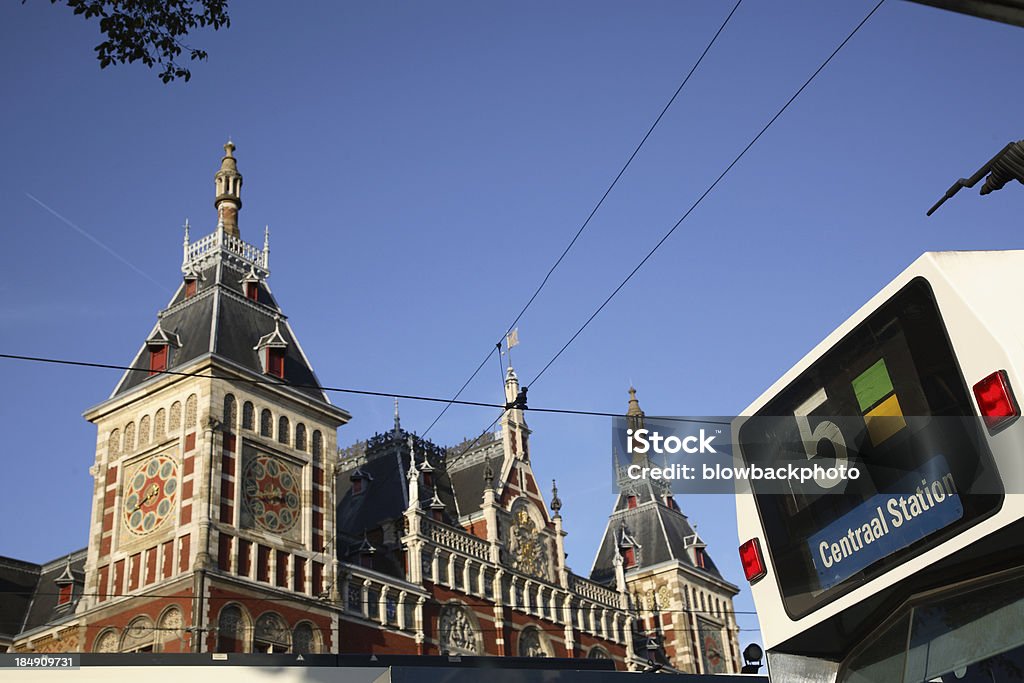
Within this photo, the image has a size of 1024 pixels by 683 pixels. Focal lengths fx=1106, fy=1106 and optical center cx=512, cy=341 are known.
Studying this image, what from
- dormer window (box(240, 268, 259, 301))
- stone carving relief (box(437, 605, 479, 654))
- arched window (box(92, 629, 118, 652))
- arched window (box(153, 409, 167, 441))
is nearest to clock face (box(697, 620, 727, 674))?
stone carving relief (box(437, 605, 479, 654))

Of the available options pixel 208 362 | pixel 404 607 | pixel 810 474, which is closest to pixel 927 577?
pixel 810 474

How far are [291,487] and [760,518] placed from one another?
25842 millimetres

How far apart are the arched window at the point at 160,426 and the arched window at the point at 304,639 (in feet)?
21.3

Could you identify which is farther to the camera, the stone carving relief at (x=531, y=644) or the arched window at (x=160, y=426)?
the stone carving relief at (x=531, y=644)

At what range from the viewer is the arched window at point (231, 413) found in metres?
30.0

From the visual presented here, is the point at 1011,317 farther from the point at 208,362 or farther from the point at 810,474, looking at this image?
the point at 208,362

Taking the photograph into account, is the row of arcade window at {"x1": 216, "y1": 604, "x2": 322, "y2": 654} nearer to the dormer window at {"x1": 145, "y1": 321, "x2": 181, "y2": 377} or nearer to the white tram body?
the dormer window at {"x1": 145, "y1": 321, "x2": 181, "y2": 377}

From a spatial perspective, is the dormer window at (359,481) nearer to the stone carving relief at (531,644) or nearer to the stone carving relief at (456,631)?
the stone carving relief at (456,631)

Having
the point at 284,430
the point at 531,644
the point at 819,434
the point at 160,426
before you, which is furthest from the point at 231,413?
the point at 819,434

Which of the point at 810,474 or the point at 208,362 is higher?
the point at 208,362

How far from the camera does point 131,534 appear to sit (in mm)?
29766

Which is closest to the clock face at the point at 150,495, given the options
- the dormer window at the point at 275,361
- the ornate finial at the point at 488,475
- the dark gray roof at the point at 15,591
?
the dormer window at the point at 275,361

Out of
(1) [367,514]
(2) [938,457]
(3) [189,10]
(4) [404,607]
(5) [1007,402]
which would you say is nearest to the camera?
(5) [1007,402]

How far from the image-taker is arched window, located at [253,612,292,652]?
92.5 feet
